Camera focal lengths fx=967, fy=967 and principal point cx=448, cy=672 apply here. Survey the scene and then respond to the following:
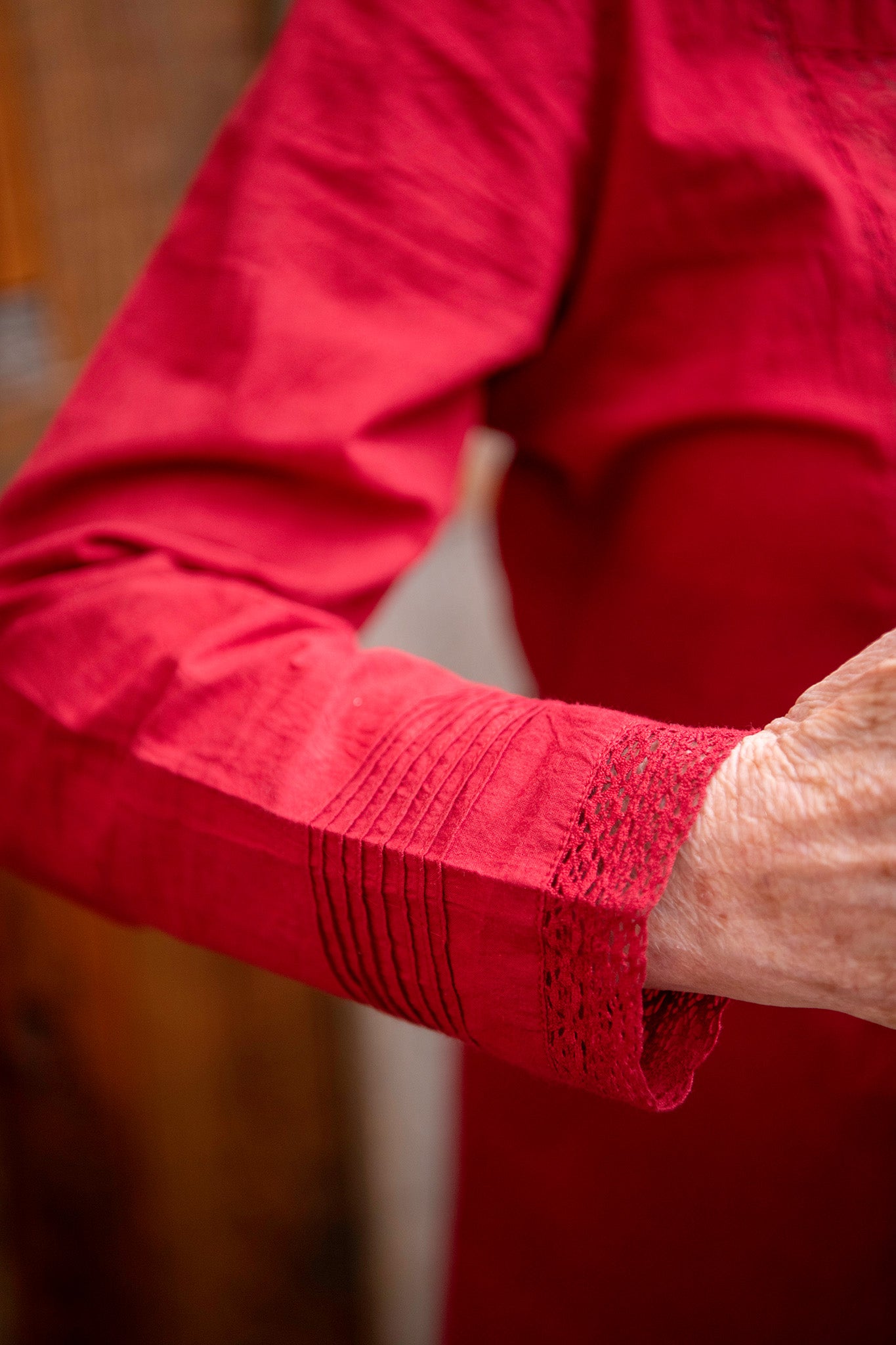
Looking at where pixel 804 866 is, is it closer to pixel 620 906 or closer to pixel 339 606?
pixel 620 906

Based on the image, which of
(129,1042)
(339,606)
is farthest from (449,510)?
(129,1042)

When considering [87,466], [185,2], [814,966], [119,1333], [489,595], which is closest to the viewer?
[814,966]

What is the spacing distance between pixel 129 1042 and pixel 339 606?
2.54 ft

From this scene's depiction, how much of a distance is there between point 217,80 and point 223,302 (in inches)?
25.8

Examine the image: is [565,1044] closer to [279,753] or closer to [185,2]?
[279,753]

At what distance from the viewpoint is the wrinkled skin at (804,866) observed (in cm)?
29

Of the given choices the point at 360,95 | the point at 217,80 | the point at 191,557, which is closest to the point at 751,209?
the point at 360,95

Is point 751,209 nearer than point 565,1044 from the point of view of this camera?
No

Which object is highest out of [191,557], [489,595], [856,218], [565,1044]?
[856,218]

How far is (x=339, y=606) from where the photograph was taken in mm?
441

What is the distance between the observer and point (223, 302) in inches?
16.4

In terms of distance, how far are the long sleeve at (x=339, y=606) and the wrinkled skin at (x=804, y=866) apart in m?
0.02

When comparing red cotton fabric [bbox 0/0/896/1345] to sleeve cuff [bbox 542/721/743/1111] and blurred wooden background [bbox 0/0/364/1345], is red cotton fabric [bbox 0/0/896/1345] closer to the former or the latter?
sleeve cuff [bbox 542/721/743/1111]

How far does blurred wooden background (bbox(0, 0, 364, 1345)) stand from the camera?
88cm
